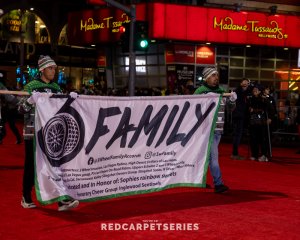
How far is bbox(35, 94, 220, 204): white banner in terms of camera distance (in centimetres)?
710

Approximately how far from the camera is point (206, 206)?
7930 millimetres

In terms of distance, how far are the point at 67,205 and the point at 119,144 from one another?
3.33 ft

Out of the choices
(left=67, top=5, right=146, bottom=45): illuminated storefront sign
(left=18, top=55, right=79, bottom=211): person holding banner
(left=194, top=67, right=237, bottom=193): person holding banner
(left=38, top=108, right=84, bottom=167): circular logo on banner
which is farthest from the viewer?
(left=67, top=5, right=146, bottom=45): illuminated storefront sign

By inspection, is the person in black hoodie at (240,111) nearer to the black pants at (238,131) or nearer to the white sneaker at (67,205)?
the black pants at (238,131)

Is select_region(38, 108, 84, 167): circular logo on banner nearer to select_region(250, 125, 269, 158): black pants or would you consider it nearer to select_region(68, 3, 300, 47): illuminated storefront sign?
select_region(250, 125, 269, 158): black pants

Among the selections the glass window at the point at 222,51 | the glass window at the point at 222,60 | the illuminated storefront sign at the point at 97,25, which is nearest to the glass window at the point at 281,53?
the glass window at the point at 222,51

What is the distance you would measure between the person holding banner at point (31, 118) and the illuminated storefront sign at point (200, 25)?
1970 cm

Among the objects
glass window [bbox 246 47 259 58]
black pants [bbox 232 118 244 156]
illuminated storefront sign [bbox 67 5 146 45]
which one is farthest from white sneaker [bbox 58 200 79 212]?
glass window [bbox 246 47 259 58]

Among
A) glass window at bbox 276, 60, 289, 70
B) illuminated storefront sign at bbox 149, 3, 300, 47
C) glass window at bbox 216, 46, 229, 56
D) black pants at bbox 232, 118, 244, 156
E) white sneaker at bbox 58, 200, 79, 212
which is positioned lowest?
white sneaker at bbox 58, 200, 79, 212

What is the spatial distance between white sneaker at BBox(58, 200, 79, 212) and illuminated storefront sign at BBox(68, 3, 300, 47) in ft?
66.3

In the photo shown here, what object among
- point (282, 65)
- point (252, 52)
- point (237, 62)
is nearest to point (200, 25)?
point (237, 62)

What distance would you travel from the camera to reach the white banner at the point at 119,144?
710cm

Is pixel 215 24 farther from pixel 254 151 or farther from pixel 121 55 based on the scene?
pixel 254 151

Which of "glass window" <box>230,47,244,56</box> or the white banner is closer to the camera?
the white banner
